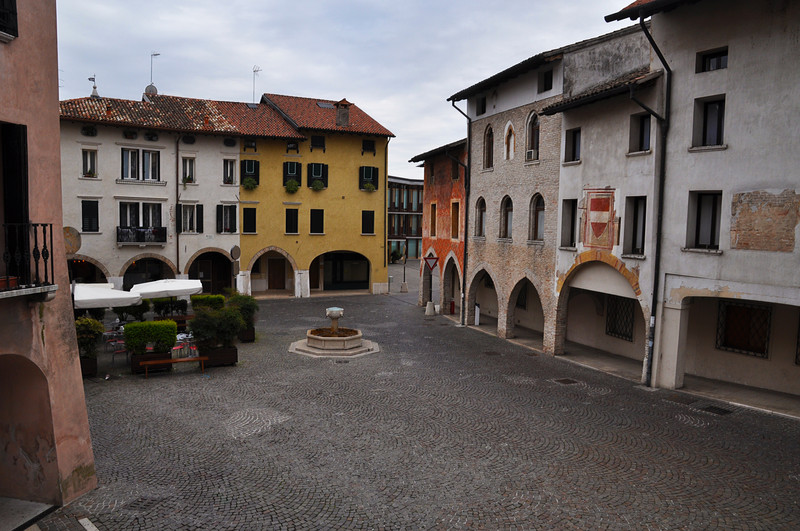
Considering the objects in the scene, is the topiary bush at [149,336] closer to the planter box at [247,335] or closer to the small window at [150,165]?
the planter box at [247,335]

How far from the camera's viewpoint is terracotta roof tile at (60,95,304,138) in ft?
97.7

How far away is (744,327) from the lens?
1650 cm

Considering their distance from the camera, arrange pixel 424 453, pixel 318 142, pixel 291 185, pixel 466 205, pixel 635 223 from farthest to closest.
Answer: pixel 318 142 < pixel 291 185 < pixel 466 205 < pixel 635 223 < pixel 424 453

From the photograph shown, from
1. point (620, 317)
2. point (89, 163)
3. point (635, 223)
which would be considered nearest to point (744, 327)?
point (635, 223)

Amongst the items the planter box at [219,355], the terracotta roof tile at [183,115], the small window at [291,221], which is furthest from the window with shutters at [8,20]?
the small window at [291,221]

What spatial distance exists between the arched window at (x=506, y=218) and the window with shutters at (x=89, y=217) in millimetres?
22444

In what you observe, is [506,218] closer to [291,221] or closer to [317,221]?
[317,221]

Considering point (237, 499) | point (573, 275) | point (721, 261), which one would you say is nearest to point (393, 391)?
point (237, 499)

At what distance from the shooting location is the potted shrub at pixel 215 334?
58.4 feet

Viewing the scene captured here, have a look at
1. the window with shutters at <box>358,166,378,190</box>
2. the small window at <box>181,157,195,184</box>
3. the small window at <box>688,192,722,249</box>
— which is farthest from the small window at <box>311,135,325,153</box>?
the small window at <box>688,192,722,249</box>

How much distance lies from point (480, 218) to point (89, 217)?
21.7 m

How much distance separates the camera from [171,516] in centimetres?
879

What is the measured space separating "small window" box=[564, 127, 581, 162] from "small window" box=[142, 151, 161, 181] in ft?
77.7

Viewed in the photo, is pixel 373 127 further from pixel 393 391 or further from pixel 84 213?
pixel 393 391
